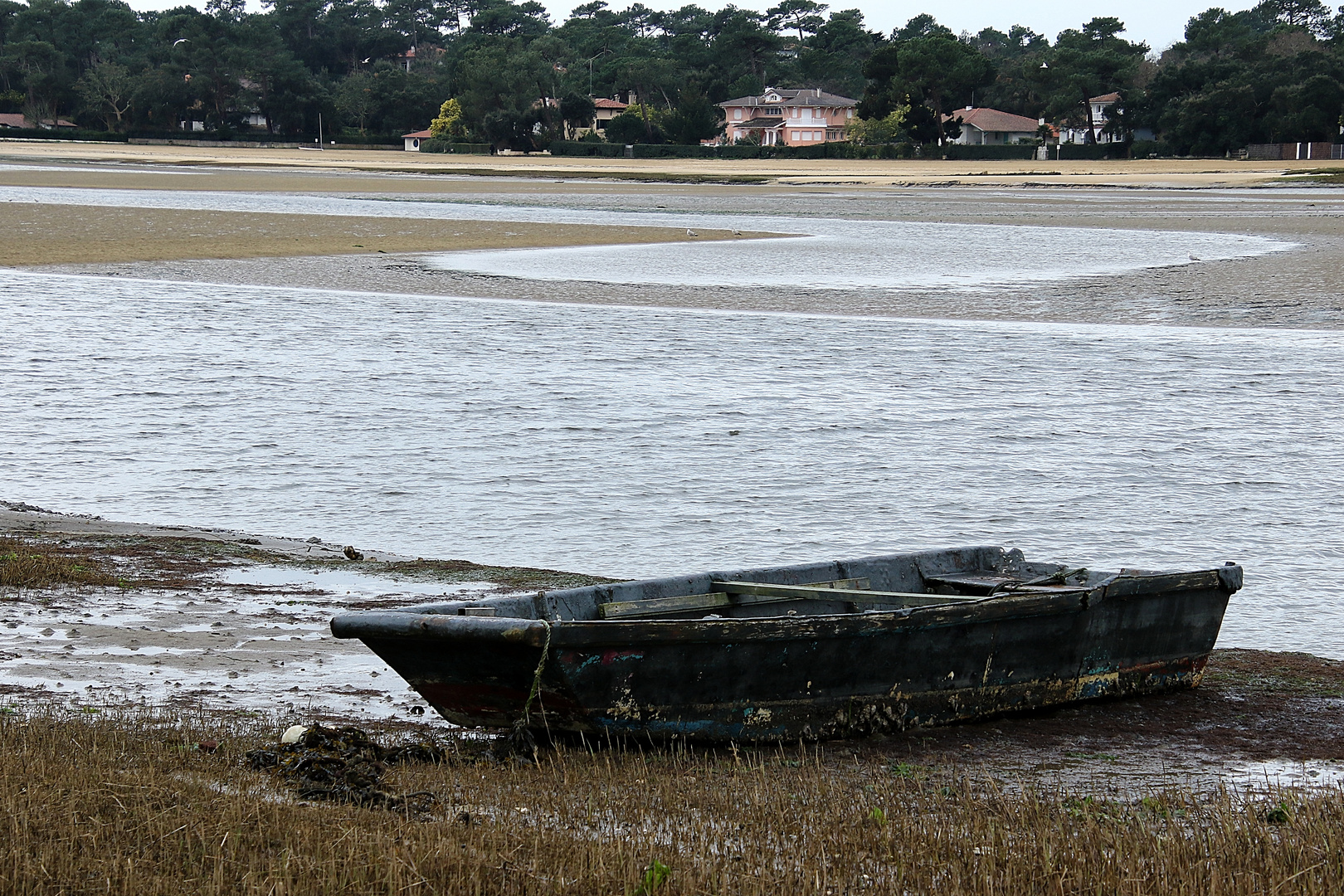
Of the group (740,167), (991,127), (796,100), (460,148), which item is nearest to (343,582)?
(740,167)

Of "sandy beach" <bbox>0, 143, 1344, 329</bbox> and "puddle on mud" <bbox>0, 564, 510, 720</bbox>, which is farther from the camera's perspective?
"sandy beach" <bbox>0, 143, 1344, 329</bbox>

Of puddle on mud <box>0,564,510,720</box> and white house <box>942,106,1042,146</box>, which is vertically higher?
white house <box>942,106,1042,146</box>

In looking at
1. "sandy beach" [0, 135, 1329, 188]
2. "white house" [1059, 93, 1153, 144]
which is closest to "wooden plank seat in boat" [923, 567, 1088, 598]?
"sandy beach" [0, 135, 1329, 188]

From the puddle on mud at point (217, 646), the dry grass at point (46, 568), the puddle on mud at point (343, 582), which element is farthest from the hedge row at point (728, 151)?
the puddle on mud at point (217, 646)

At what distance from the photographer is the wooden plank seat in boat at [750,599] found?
7.25m

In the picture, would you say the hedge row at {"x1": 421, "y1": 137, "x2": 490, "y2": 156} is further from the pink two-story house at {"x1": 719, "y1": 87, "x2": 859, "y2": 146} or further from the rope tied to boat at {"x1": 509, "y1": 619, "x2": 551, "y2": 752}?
the rope tied to boat at {"x1": 509, "y1": 619, "x2": 551, "y2": 752}

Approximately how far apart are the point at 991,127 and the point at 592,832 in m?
115

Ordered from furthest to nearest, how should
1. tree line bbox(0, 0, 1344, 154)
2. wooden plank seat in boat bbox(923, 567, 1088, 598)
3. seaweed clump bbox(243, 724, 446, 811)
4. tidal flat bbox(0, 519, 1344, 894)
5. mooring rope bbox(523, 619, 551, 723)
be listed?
tree line bbox(0, 0, 1344, 154)
wooden plank seat in boat bbox(923, 567, 1088, 598)
mooring rope bbox(523, 619, 551, 723)
seaweed clump bbox(243, 724, 446, 811)
tidal flat bbox(0, 519, 1344, 894)

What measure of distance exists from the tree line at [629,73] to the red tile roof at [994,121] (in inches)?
53.6

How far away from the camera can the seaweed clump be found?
5301 mm

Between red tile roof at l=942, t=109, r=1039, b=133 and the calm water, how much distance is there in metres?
96.1

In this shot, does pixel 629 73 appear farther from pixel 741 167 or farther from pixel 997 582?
pixel 997 582

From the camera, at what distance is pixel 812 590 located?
24.6 feet

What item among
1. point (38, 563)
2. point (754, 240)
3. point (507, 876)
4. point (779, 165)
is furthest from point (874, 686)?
point (779, 165)
